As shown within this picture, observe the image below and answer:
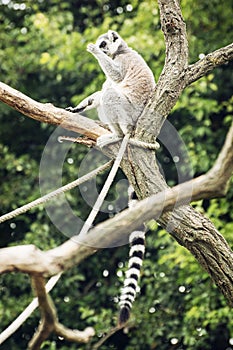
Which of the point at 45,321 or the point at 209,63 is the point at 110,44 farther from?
the point at 45,321

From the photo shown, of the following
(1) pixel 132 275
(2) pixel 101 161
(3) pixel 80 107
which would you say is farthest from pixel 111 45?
(1) pixel 132 275

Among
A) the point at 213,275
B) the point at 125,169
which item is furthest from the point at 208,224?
the point at 125,169

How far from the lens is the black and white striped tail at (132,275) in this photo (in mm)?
3047

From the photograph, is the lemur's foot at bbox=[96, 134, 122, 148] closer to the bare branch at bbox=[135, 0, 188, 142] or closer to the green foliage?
the bare branch at bbox=[135, 0, 188, 142]

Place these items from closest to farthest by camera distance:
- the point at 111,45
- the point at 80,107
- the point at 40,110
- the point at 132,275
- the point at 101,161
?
the point at 132,275 < the point at 40,110 < the point at 80,107 < the point at 111,45 < the point at 101,161

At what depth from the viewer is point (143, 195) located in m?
3.51

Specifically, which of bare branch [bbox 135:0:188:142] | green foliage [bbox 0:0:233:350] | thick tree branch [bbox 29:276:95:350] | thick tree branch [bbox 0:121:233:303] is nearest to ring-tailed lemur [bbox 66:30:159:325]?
bare branch [bbox 135:0:188:142]

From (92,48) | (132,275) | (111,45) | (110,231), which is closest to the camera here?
(110,231)

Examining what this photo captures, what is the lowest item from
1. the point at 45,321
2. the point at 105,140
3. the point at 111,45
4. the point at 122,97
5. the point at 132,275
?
the point at 132,275

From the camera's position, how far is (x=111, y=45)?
5141mm

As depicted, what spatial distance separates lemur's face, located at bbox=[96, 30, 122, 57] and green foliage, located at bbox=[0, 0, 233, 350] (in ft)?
4.45

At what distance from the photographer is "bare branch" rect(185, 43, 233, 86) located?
3.66 m

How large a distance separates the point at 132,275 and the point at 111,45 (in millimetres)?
2190

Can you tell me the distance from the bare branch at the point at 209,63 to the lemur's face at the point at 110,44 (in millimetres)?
1499
